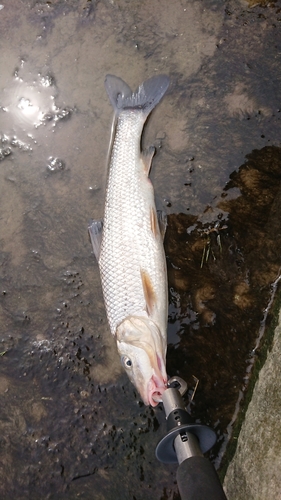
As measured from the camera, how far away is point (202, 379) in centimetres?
336

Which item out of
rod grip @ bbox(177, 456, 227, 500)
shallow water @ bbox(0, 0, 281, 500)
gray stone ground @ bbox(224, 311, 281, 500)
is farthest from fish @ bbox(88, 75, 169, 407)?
rod grip @ bbox(177, 456, 227, 500)

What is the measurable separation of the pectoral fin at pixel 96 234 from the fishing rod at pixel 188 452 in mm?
1490

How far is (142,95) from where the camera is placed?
12.5 ft

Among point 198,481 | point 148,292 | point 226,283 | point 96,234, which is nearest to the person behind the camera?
point 198,481

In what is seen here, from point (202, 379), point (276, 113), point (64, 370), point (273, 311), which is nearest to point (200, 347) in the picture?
point (202, 379)

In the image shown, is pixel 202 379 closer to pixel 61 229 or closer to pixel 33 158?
pixel 61 229

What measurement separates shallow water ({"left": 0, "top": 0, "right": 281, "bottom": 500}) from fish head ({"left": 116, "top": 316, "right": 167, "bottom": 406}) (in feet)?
1.60

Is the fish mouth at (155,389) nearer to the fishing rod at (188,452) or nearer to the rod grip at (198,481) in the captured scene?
the fishing rod at (188,452)

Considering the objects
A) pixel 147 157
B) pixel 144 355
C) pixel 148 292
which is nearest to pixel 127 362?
pixel 144 355

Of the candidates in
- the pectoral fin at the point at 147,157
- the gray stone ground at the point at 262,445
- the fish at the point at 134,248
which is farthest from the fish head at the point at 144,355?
the pectoral fin at the point at 147,157

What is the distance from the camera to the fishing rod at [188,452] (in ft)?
Answer: 5.91

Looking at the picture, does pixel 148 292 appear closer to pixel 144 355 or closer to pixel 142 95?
pixel 144 355

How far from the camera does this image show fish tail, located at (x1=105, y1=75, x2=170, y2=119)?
3.80 m

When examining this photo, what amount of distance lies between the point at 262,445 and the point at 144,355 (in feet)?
2.96
